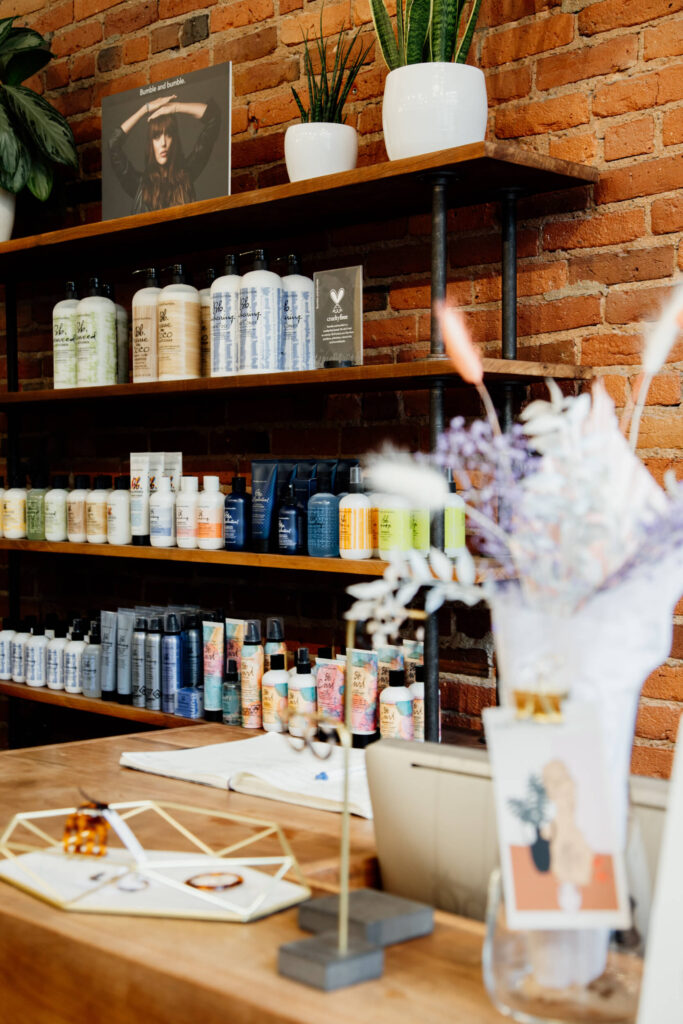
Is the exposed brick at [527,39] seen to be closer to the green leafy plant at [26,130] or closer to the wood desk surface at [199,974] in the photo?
the green leafy plant at [26,130]

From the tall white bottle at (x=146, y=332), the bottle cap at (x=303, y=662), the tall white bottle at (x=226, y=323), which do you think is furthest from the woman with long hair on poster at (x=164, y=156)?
the bottle cap at (x=303, y=662)

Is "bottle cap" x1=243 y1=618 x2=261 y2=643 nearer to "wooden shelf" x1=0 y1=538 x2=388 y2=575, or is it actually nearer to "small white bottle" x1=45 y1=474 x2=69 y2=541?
"wooden shelf" x1=0 y1=538 x2=388 y2=575

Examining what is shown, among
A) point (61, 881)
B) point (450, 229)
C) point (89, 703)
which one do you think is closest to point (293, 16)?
point (450, 229)

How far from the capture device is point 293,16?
9.21 feet

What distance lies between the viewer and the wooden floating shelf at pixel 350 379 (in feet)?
6.89

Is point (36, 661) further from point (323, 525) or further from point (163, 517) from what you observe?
point (323, 525)

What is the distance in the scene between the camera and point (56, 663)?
296cm

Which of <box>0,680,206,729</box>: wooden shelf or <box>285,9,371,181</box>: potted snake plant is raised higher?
<box>285,9,371,181</box>: potted snake plant

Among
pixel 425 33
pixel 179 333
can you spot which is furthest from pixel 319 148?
pixel 179 333

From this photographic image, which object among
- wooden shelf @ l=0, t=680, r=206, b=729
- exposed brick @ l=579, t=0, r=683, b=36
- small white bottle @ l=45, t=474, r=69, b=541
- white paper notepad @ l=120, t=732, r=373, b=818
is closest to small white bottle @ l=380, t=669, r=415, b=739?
white paper notepad @ l=120, t=732, r=373, b=818

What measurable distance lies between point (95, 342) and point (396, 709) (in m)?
1.26

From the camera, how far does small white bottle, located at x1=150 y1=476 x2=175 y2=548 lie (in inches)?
106

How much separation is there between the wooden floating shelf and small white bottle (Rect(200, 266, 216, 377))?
67 mm

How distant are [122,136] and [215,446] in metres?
0.85
